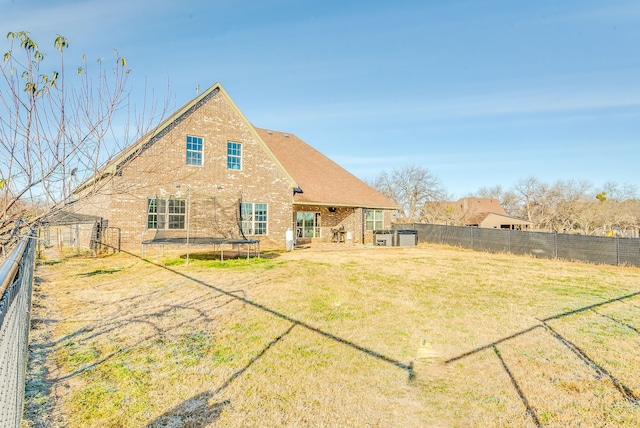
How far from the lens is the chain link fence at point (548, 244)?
1401 cm

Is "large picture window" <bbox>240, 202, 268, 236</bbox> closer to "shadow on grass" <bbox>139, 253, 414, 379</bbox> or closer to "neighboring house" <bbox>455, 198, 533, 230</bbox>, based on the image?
"shadow on grass" <bbox>139, 253, 414, 379</bbox>

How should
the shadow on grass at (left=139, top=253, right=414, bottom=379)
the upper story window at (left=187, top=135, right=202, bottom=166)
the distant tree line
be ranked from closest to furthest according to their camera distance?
1. the shadow on grass at (left=139, top=253, right=414, bottom=379)
2. the upper story window at (left=187, top=135, right=202, bottom=166)
3. the distant tree line

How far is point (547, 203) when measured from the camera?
46.1 metres

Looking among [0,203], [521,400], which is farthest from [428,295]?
[0,203]

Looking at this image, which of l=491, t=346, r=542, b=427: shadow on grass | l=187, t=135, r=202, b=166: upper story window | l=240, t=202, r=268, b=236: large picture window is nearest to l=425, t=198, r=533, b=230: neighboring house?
l=240, t=202, r=268, b=236: large picture window

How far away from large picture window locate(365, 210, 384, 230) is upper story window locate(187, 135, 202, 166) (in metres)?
11.8

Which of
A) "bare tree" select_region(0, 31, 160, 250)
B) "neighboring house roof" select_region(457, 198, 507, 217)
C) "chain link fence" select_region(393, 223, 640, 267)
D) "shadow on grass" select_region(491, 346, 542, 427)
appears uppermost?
"neighboring house roof" select_region(457, 198, 507, 217)

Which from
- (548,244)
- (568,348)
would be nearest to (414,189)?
(548,244)

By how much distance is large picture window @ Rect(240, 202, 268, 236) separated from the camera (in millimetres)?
17422

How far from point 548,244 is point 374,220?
10235 mm

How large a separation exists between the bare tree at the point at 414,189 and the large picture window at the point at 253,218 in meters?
28.8

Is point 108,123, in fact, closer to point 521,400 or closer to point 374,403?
point 374,403

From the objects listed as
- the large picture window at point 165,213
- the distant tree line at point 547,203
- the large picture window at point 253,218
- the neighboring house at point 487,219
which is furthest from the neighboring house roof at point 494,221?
the large picture window at point 165,213

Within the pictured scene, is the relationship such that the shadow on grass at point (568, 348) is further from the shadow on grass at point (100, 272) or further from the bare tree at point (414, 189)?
the bare tree at point (414, 189)
